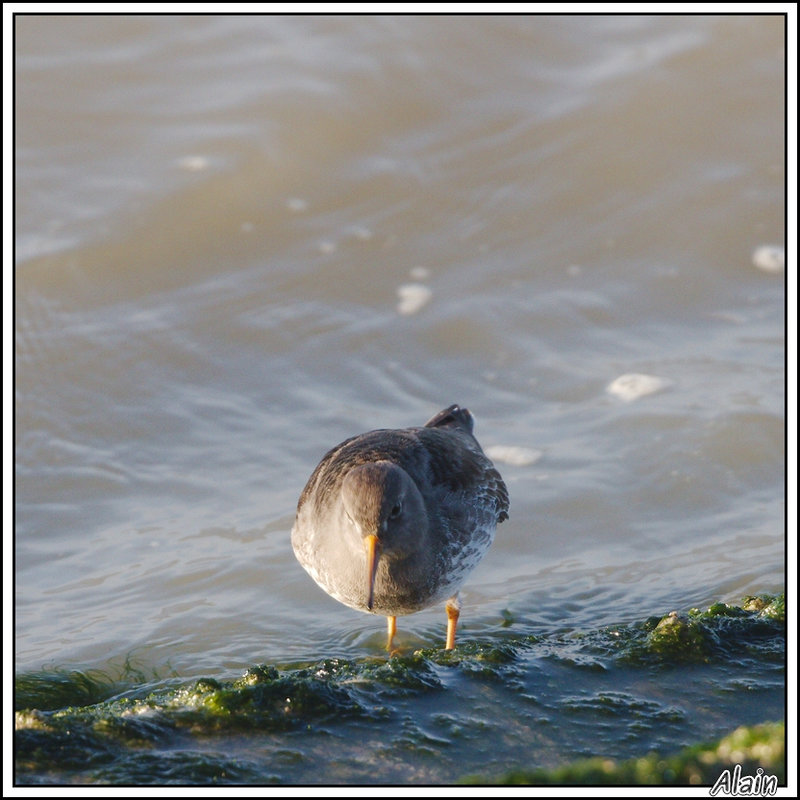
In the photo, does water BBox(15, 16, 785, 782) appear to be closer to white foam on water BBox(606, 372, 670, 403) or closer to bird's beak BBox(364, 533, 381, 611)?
white foam on water BBox(606, 372, 670, 403)

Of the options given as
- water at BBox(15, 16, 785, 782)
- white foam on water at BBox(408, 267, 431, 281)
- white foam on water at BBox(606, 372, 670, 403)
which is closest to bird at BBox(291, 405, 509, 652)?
water at BBox(15, 16, 785, 782)

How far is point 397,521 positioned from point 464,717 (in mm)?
1018

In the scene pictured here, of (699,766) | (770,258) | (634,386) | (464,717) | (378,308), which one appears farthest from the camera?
(770,258)

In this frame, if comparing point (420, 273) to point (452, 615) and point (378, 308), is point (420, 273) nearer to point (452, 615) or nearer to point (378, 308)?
point (378, 308)

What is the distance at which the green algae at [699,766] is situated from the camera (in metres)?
2.92

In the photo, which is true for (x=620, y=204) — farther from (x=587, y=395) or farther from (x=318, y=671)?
(x=318, y=671)

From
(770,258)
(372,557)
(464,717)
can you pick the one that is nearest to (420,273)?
(770,258)

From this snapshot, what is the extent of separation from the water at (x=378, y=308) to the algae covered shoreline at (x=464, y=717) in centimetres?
19

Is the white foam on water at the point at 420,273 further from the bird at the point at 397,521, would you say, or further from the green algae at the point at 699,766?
the green algae at the point at 699,766

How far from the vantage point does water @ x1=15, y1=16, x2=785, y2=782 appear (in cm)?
643

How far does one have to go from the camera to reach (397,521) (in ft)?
15.6

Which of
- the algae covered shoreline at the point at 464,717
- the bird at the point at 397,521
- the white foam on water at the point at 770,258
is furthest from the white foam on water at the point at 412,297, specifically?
the algae covered shoreline at the point at 464,717

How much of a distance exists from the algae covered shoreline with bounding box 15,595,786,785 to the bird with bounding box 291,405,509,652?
0.36 meters

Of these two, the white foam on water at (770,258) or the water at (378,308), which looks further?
the white foam on water at (770,258)
